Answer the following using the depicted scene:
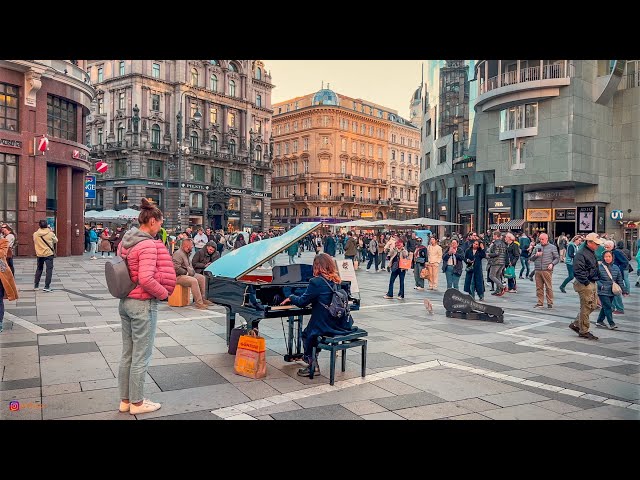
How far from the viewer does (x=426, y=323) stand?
1069 centimetres

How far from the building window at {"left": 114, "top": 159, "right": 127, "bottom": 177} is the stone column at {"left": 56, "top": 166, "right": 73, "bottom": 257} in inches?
1363

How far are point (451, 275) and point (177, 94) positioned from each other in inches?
2148

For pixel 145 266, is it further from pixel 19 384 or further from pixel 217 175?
pixel 217 175

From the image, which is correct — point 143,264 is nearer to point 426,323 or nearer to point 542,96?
point 426,323

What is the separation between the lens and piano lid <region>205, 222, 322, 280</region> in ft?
23.6

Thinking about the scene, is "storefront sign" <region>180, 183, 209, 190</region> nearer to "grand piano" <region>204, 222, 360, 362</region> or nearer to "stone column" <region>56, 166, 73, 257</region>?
"stone column" <region>56, 166, 73, 257</region>

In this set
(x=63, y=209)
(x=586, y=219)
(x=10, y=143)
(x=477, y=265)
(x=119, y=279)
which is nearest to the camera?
(x=119, y=279)

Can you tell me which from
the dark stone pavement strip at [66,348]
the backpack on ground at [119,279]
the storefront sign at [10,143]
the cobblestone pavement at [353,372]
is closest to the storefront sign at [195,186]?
the storefront sign at [10,143]

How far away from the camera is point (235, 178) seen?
70125 mm

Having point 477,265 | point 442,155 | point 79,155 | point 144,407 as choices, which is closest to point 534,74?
point 442,155

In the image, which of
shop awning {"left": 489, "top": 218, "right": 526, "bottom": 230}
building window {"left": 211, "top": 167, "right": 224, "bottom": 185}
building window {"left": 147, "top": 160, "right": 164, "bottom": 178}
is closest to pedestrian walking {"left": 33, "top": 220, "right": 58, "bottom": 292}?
shop awning {"left": 489, "top": 218, "right": 526, "bottom": 230}

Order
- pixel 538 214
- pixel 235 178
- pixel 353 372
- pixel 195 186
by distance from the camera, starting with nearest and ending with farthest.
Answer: pixel 353 372 < pixel 538 214 < pixel 195 186 < pixel 235 178

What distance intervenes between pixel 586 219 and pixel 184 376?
38.2m
